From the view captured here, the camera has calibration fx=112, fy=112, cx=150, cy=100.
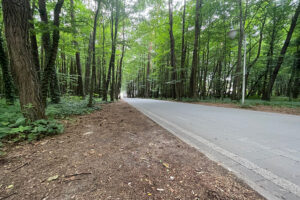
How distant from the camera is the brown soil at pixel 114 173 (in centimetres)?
116

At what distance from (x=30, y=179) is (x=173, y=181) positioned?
5.77 feet

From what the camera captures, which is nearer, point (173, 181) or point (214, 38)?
point (173, 181)

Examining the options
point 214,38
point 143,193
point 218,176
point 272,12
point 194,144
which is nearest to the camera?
point 143,193

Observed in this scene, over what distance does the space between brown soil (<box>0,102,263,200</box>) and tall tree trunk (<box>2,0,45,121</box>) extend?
3.47 ft

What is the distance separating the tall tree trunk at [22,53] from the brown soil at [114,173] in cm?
106

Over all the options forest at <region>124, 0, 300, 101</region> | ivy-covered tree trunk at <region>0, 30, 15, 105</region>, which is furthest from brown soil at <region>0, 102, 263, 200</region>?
forest at <region>124, 0, 300, 101</region>

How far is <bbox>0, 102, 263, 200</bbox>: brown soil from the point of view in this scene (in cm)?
116

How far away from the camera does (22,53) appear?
2.68 metres

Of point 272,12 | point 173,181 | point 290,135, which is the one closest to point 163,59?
point 272,12

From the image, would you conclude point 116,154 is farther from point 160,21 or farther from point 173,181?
point 160,21

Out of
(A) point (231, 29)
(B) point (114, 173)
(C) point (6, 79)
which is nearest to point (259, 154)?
(B) point (114, 173)

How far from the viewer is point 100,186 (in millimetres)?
1255

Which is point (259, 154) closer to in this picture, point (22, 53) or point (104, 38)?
point (22, 53)

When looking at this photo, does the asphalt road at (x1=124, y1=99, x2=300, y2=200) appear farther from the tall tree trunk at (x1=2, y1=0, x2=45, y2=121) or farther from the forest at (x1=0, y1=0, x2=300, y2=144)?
the forest at (x1=0, y1=0, x2=300, y2=144)
